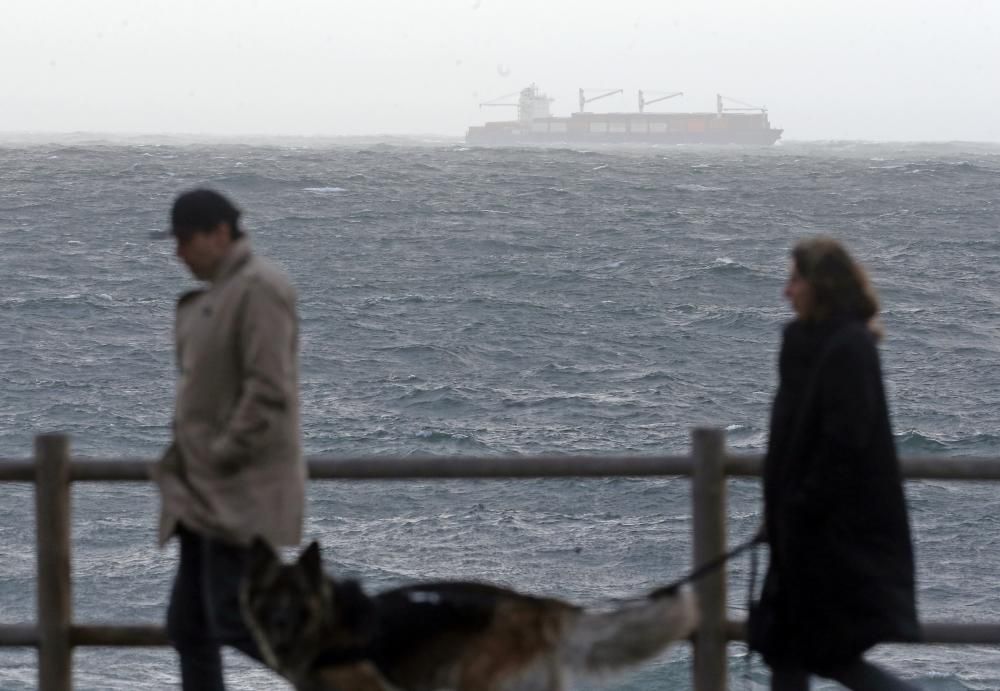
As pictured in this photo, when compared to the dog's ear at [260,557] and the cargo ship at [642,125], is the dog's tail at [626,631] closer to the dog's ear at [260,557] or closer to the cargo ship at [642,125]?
the dog's ear at [260,557]

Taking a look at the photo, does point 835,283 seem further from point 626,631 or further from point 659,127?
point 659,127

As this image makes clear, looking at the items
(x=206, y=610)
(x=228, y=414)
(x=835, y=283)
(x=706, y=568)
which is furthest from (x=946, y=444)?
(x=228, y=414)

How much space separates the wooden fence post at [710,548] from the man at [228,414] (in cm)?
119

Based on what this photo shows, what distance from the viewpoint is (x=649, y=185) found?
3575 inches

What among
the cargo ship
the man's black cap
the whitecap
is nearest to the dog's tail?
the man's black cap

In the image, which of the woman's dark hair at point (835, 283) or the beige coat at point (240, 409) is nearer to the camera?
the beige coat at point (240, 409)

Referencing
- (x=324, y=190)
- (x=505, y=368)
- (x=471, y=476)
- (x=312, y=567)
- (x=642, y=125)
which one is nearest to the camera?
(x=312, y=567)

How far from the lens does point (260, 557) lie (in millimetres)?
3340

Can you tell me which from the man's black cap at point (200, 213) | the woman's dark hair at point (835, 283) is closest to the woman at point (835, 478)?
the woman's dark hair at point (835, 283)

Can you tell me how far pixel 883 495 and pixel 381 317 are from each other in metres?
39.3

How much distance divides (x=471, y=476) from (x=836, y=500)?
3.44 feet

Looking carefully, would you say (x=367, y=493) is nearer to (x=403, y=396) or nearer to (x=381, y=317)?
(x=403, y=396)

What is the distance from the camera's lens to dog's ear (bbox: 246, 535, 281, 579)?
333cm

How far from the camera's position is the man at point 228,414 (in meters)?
3.40
